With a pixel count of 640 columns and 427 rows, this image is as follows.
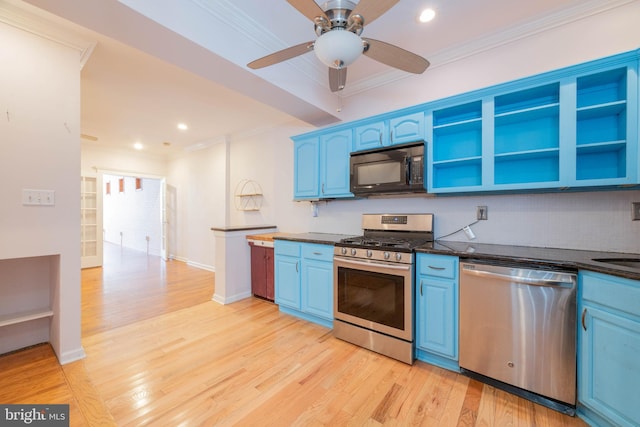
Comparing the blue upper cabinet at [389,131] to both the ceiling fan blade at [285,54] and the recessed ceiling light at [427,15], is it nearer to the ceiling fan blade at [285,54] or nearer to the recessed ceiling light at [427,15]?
the recessed ceiling light at [427,15]

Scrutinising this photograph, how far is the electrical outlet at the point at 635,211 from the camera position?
1821 millimetres

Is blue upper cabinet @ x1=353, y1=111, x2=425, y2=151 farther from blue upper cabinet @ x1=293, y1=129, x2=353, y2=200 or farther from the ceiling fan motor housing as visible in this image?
the ceiling fan motor housing

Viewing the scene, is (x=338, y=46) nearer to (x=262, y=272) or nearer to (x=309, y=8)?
(x=309, y=8)

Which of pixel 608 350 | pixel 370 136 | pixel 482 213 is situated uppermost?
pixel 370 136

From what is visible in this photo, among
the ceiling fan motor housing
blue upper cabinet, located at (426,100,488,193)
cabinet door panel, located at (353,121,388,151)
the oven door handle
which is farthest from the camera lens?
cabinet door panel, located at (353,121,388,151)

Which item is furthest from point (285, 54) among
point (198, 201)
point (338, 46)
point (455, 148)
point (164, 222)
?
point (164, 222)

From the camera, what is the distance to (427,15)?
2.10 meters

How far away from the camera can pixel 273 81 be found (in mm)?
2480

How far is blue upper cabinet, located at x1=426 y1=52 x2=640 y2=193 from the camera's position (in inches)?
68.2

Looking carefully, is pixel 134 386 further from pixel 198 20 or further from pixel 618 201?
→ pixel 618 201

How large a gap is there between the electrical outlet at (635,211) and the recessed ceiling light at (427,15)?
2060mm

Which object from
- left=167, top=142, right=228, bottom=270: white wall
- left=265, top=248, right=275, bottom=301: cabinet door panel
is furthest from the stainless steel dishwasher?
left=167, top=142, right=228, bottom=270: white wall

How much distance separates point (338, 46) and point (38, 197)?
8.23ft

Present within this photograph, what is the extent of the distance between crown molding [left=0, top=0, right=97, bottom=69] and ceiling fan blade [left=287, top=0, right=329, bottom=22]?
6.68 ft
